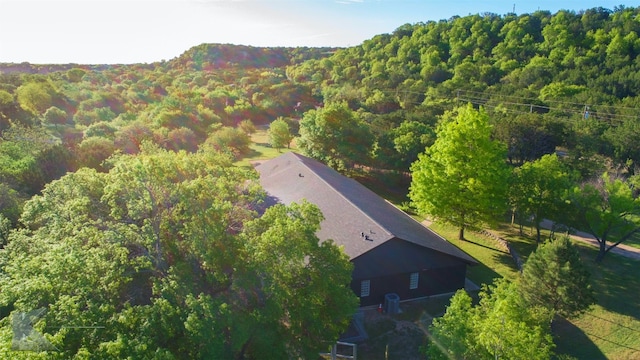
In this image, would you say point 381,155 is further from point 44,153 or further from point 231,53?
point 231,53

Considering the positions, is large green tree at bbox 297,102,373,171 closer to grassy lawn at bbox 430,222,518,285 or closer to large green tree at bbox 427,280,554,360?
grassy lawn at bbox 430,222,518,285

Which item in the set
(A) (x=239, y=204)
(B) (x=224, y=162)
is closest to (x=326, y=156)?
(B) (x=224, y=162)

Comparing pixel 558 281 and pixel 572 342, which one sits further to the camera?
pixel 572 342

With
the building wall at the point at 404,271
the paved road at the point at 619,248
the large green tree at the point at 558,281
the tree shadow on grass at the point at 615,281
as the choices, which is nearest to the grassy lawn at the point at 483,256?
the building wall at the point at 404,271

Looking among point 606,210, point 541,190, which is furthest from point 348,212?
point 606,210

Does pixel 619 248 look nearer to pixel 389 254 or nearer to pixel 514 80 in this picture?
pixel 389 254

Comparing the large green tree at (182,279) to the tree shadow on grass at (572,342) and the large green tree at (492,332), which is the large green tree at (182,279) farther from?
the tree shadow on grass at (572,342)
